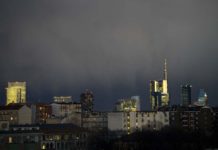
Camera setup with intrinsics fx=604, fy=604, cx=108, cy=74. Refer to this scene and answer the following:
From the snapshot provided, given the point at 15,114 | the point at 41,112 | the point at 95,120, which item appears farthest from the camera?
the point at 41,112

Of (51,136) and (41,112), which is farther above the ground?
(41,112)

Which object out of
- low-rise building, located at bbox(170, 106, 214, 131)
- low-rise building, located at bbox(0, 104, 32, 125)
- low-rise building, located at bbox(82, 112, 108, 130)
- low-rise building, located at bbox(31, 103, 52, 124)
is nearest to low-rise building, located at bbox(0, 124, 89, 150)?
low-rise building, located at bbox(0, 104, 32, 125)

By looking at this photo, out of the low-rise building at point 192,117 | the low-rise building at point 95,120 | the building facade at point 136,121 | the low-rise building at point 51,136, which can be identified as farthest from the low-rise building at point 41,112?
the low-rise building at point 192,117

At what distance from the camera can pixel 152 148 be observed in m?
72.2

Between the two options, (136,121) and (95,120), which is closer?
(136,121)

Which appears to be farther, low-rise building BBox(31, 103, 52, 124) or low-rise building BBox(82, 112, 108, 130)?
low-rise building BBox(31, 103, 52, 124)

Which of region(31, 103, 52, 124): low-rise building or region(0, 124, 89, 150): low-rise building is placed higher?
region(31, 103, 52, 124): low-rise building

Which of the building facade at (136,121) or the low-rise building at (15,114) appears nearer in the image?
the low-rise building at (15,114)

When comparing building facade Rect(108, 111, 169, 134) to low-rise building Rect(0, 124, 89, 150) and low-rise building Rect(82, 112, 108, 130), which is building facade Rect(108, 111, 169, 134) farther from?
low-rise building Rect(0, 124, 89, 150)

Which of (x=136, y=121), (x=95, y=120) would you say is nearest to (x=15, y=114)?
(x=95, y=120)

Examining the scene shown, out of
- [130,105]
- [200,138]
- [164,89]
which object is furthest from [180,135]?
[164,89]

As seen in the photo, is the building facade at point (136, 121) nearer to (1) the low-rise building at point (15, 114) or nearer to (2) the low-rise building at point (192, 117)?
(2) the low-rise building at point (192, 117)

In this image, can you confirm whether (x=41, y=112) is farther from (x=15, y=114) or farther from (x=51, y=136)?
(x=51, y=136)

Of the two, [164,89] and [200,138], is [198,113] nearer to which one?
[200,138]
